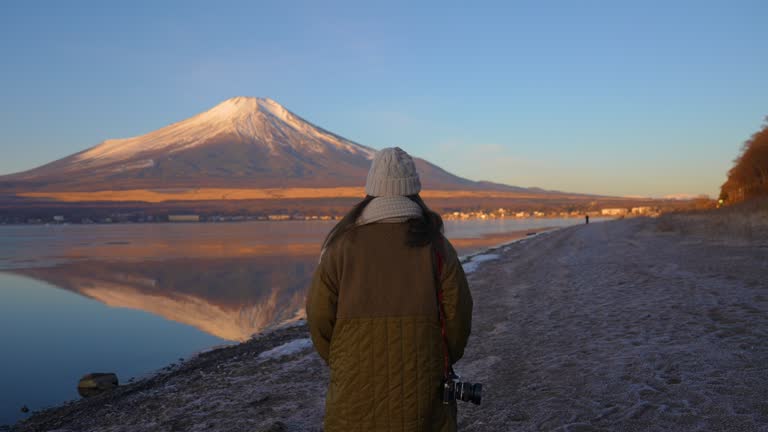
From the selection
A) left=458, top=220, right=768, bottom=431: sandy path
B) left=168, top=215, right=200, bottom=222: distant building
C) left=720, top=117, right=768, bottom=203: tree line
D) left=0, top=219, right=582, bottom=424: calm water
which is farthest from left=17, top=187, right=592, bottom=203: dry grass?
left=458, top=220, right=768, bottom=431: sandy path

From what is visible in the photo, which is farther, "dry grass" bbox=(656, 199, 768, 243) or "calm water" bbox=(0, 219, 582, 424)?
"dry grass" bbox=(656, 199, 768, 243)

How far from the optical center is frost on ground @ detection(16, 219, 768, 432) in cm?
427

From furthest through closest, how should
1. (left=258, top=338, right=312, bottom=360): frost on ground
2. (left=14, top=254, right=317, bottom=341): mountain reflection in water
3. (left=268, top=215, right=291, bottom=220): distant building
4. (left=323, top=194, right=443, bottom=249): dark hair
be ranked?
(left=268, top=215, right=291, bottom=220): distant building → (left=14, top=254, right=317, bottom=341): mountain reflection in water → (left=258, top=338, right=312, bottom=360): frost on ground → (left=323, top=194, right=443, bottom=249): dark hair

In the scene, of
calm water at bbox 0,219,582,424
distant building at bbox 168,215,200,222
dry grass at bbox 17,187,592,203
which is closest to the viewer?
calm water at bbox 0,219,582,424

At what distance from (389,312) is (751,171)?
140 feet

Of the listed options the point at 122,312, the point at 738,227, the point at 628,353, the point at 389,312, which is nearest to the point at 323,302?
the point at 389,312

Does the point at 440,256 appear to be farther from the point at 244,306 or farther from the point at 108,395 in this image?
the point at 244,306

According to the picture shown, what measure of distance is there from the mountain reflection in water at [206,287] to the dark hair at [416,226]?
30.8 ft

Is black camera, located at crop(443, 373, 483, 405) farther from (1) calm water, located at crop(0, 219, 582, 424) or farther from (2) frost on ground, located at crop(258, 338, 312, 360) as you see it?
(1) calm water, located at crop(0, 219, 582, 424)

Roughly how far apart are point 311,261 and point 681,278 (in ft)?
56.5

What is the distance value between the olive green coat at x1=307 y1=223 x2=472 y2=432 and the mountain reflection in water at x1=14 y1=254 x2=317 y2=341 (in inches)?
368

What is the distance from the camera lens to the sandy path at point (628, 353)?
4.18 m

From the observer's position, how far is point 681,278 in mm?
10539

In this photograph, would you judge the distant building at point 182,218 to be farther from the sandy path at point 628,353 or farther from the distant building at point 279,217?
the sandy path at point 628,353
